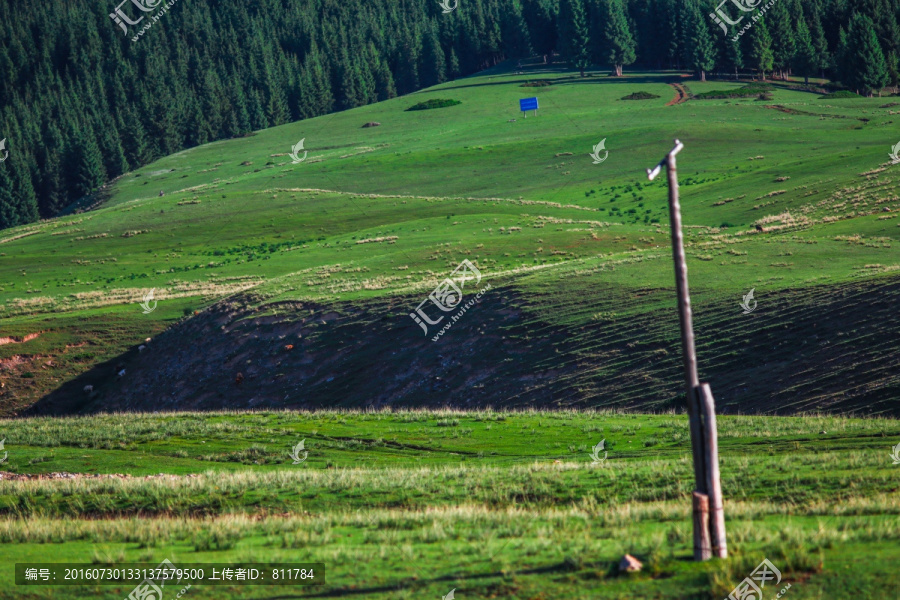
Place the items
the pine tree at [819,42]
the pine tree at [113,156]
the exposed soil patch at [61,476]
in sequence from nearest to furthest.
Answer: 1. the exposed soil patch at [61,476]
2. the pine tree at [819,42]
3. the pine tree at [113,156]

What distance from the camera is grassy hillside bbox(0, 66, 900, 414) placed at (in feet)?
133

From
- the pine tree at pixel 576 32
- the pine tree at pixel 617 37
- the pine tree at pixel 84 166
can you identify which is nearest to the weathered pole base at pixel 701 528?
the pine tree at pixel 84 166

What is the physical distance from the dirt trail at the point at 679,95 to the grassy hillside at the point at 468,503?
351 ft

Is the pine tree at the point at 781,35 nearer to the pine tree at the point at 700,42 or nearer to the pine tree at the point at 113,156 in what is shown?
the pine tree at the point at 700,42

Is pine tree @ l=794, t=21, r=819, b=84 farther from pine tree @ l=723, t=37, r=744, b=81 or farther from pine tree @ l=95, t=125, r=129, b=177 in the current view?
pine tree @ l=95, t=125, r=129, b=177

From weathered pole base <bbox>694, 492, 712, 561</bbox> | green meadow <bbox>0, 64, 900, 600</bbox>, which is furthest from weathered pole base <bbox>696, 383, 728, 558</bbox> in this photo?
green meadow <bbox>0, 64, 900, 600</bbox>

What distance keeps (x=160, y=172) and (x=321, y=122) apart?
3634cm

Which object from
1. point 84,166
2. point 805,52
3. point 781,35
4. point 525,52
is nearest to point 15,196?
point 84,166

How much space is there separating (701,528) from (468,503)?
321 inches

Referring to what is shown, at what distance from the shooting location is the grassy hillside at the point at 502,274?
4056 centimetres

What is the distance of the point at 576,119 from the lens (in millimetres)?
131000

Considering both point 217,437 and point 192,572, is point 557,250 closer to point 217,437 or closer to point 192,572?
point 217,437

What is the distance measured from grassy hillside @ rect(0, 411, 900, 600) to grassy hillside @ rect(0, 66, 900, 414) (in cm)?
748

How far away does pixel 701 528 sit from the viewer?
44.1ft
